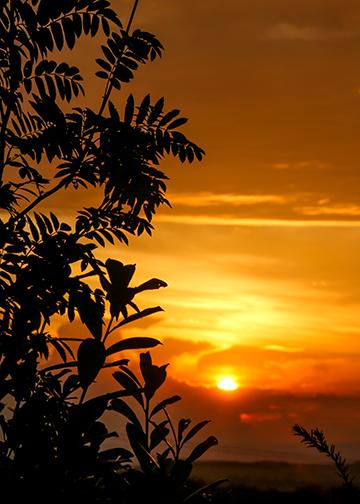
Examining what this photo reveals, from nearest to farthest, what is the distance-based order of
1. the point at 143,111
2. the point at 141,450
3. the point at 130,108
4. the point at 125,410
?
the point at 141,450 → the point at 125,410 → the point at 130,108 → the point at 143,111

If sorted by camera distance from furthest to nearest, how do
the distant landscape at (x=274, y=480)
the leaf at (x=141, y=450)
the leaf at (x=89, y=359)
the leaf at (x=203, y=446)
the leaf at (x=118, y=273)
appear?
the distant landscape at (x=274, y=480) < the leaf at (x=203, y=446) < the leaf at (x=118, y=273) < the leaf at (x=141, y=450) < the leaf at (x=89, y=359)

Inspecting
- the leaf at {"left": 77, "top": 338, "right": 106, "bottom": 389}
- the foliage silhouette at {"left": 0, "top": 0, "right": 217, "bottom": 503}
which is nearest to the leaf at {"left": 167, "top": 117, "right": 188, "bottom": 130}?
the foliage silhouette at {"left": 0, "top": 0, "right": 217, "bottom": 503}

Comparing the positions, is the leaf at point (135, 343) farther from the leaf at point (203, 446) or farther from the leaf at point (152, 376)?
the leaf at point (203, 446)

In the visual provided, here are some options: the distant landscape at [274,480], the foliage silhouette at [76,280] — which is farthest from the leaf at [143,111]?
the distant landscape at [274,480]

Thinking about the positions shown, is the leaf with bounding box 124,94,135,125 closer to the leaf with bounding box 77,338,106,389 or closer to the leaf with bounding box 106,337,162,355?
the leaf with bounding box 106,337,162,355

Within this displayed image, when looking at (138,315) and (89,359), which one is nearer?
(89,359)

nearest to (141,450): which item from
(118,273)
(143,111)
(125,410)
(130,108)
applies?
(125,410)

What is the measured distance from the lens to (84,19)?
6.08 metres

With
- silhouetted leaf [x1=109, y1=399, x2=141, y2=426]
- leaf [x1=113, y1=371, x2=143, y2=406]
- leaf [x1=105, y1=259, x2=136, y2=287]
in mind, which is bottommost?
silhouetted leaf [x1=109, y1=399, x2=141, y2=426]

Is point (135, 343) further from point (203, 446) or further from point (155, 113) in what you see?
point (155, 113)

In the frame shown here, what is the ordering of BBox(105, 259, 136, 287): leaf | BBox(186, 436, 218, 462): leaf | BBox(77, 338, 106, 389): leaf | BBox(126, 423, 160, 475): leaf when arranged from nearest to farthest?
BBox(77, 338, 106, 389): leaf, BBox(126, 423, 160, 475): leaf, BBox(105, 259, 136, 287): leaf, BBox(186, 436, 218, 462): leaf

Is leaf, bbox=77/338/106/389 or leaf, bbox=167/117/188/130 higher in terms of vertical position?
leaf, bbox=167/117/188/130

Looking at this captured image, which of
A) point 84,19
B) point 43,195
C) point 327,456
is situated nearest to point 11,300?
point 43,195

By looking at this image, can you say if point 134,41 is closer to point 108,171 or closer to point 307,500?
point 108,171
